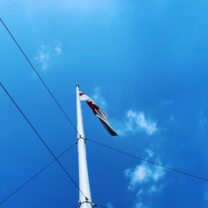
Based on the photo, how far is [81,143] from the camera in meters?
13.2

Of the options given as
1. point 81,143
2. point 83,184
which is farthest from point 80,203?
point 81,143

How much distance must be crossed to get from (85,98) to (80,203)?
9511mm

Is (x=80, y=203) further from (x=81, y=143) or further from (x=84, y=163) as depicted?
(x=81, y=143)

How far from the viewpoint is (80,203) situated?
1026 cm

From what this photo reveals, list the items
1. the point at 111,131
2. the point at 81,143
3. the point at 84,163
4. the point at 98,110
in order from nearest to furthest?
1. the point at 84,163
2. the point at 81,143
3. the point at 111,131
4. the point at 98,110

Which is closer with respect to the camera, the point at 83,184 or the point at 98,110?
the point at 83,184

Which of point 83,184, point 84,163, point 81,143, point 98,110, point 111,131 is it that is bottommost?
point 83,184

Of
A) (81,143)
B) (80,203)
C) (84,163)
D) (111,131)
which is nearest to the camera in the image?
(80,203)

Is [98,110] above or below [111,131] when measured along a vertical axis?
above

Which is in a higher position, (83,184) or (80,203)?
(83,184)

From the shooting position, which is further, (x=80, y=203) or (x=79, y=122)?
(x=79, y=122)

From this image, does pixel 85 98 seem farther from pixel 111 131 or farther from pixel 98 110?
pixel 111 131

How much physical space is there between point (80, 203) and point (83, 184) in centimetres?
71

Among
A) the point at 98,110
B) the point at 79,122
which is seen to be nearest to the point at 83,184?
the point at 79,122
